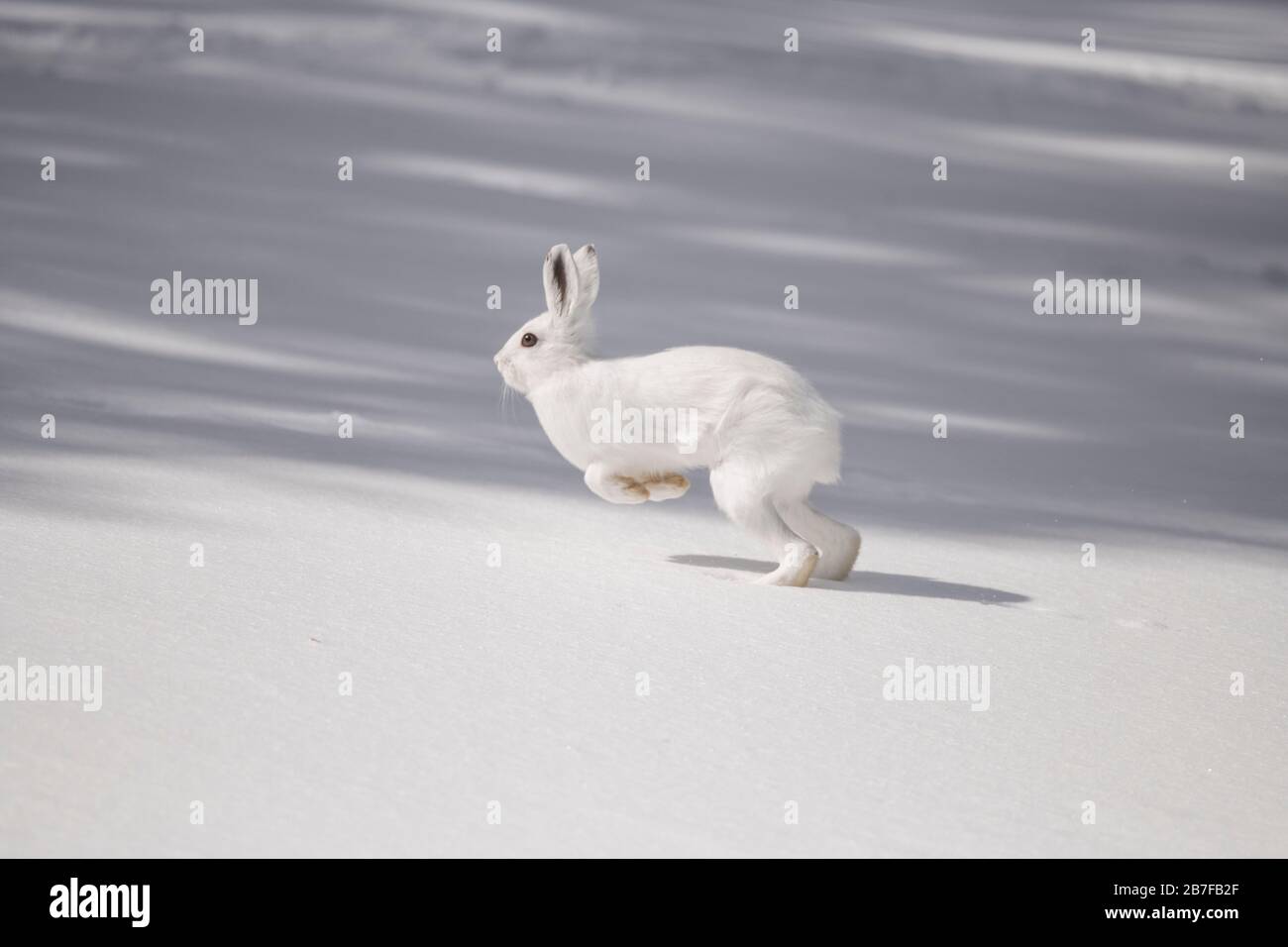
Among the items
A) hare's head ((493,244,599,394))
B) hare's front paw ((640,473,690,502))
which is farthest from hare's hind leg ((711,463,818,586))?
hare's head ((493,244,599,394))

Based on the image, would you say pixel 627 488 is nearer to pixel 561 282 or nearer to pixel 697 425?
pixel 697 425

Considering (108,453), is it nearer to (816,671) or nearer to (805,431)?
(805,431)

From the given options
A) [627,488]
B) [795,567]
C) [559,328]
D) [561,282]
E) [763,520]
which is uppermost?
[561,282]

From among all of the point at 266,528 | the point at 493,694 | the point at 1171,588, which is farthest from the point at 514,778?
the point at 1171,588

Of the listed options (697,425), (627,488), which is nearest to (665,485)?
(627,488)

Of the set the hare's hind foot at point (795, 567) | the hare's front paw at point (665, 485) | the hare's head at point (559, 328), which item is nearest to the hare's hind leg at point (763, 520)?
the hare's hind foot at point (795, 567)

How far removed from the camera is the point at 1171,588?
4.46 m

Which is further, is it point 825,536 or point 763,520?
point 825,536

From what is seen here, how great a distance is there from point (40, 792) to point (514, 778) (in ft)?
2.45

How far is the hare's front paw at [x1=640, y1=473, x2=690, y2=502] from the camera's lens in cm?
417

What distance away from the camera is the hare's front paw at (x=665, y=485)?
4.17 meters

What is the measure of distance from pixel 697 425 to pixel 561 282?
0.61 m

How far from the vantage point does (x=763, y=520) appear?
13.0 ft

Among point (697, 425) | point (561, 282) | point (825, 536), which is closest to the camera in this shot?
point (697, 425)
